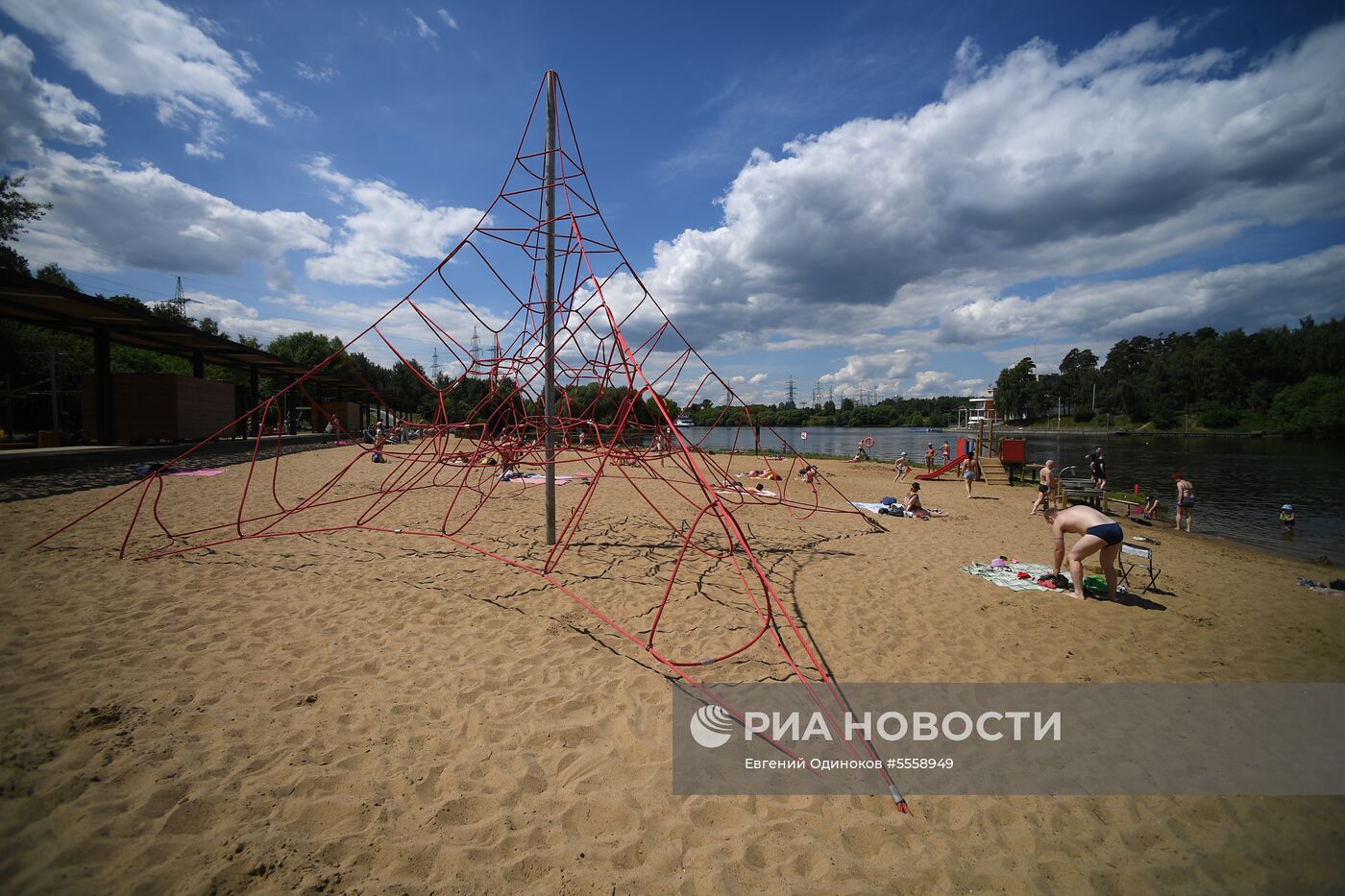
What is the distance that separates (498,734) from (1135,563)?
8.64 metres

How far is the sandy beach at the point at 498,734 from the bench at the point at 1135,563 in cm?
26

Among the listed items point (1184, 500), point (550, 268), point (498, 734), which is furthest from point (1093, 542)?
point (1184, 500)

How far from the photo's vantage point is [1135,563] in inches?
269

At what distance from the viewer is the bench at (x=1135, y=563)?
5.77 metres

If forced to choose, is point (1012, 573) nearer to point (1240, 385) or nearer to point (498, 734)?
point (498, 734)

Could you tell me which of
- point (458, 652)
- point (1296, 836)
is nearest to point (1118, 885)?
point (1296, 836)

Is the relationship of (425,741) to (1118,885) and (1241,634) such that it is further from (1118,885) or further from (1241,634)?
(1241,634)

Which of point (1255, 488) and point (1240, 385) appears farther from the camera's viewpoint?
point (1240, 385)

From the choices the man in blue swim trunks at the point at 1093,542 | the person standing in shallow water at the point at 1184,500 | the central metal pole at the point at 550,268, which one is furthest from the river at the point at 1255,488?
the man in blue swim trunks at the point at 1093,542

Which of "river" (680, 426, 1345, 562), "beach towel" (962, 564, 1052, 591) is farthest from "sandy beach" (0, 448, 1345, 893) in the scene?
"river" (680, 426, 1345, 562)

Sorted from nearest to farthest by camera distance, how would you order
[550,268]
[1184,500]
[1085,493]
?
[550,268] < [1184,500] < [1085,493]

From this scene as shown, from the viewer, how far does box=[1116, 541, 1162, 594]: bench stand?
5.77 m

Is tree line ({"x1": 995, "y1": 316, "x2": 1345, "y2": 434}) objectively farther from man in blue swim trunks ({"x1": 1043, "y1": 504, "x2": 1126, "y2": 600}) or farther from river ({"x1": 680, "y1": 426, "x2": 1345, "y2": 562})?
man in blue swim trunks ({"x1": 1043, "y1": 504, "x2": 1126, "y2": 600})

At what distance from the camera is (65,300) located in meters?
11.2
